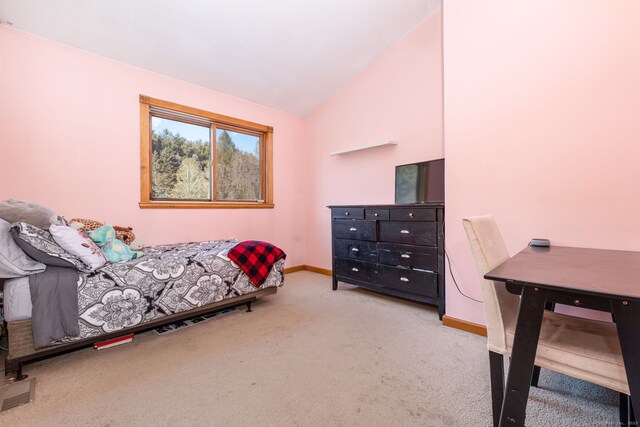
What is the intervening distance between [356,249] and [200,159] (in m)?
2.21

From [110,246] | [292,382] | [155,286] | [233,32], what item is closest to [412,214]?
[292,382]

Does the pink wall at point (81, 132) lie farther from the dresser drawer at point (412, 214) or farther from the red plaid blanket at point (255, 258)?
the dresser drawer at point (412, 214)

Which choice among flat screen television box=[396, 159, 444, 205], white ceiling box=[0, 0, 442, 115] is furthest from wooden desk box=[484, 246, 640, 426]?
white ceiling box=[0, 0, 442, 115]

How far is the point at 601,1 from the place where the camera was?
5.53 ft

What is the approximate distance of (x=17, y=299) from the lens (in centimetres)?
160

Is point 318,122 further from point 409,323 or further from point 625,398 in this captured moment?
point 625,398

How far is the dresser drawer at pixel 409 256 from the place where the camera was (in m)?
2.46

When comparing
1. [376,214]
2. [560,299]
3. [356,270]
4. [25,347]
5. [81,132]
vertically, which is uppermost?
[81,132]

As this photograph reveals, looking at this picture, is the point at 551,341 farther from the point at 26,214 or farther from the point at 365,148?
the point at 26,214

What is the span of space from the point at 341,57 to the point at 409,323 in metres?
2.91

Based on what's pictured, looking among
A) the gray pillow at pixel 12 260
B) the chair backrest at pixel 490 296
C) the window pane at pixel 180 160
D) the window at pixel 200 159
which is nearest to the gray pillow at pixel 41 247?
the gray pillow at pixel 12 260

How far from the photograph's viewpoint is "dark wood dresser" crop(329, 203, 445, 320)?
96.4 inches

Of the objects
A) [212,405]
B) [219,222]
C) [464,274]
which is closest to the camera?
[212,405]

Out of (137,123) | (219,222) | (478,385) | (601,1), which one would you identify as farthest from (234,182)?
(601,1)
